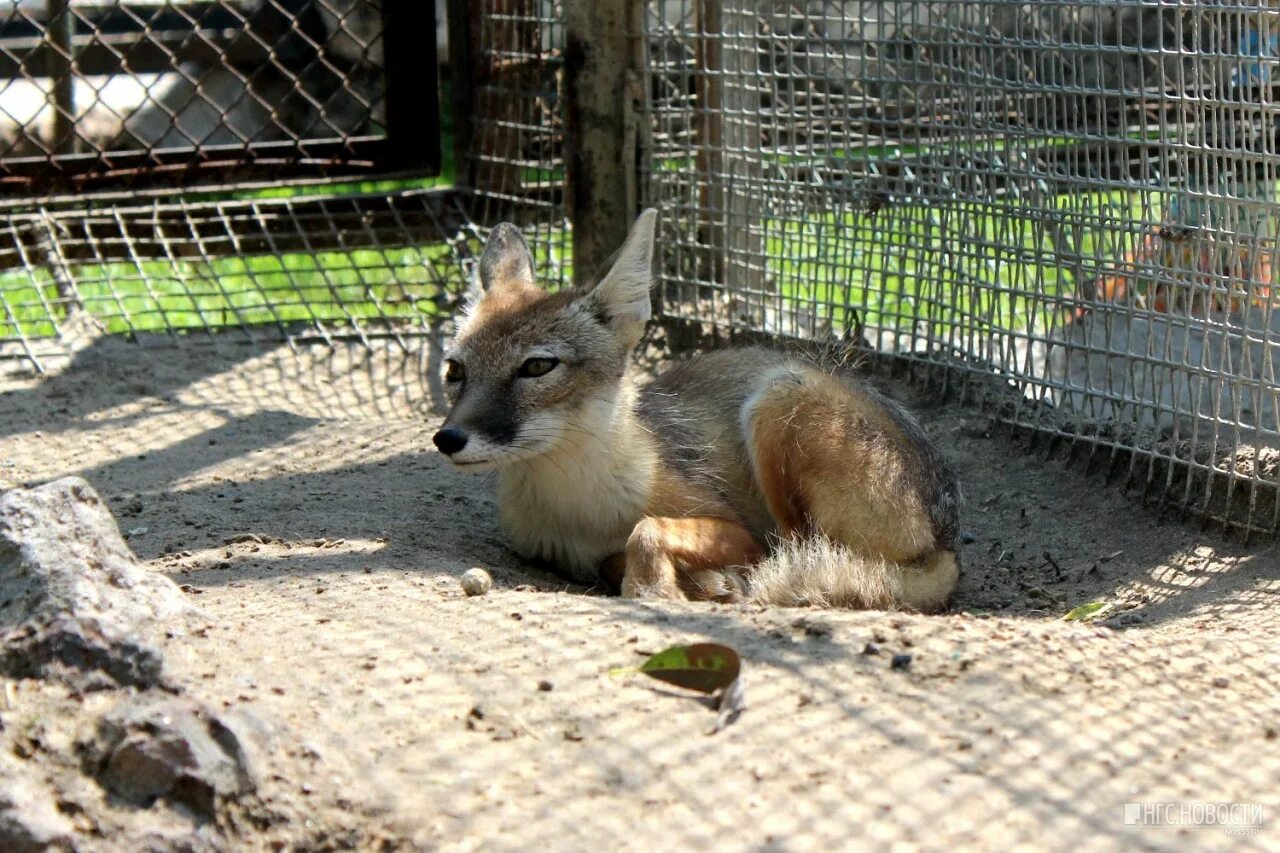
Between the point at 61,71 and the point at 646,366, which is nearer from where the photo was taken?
the point at 646,366

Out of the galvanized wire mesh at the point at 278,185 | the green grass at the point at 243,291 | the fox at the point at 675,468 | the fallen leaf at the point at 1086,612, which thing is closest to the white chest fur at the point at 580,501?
the fox at the point at 675,468

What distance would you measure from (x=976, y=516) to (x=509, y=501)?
206cm

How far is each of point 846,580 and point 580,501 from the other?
43.1 inches

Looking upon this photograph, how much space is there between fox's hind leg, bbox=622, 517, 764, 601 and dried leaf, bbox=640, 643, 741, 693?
46.9 inches

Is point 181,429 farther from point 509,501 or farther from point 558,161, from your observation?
point 558,161

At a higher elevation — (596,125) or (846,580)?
(596,125)

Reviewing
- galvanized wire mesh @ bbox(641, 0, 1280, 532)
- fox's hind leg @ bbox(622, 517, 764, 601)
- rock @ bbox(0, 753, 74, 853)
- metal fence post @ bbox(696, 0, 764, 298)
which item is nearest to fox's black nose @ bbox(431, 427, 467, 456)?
fox's hind leg @ bbox(622, 517, 764, 601)

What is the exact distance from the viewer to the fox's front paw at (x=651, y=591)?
16.1 feet

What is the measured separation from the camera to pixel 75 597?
135 inches

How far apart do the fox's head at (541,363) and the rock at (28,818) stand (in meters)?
2.04

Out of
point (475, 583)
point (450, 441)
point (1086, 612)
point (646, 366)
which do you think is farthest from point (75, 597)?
point (646, 366)

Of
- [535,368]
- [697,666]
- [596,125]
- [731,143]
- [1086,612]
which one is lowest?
[1086,612]

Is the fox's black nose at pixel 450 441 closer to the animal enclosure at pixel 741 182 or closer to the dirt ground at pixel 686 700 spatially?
the dirt ground at pixel 686 700

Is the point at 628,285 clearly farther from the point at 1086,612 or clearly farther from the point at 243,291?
the point at 243,291
